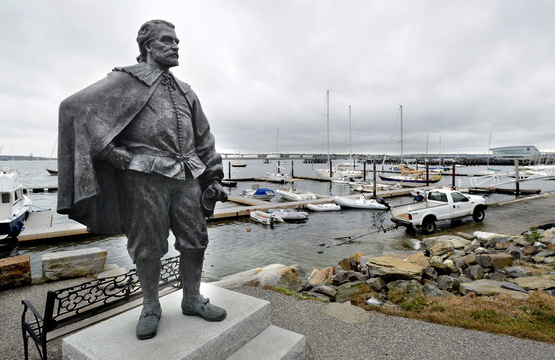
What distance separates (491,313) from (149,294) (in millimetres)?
4921

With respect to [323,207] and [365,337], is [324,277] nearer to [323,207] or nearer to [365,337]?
[365,337]

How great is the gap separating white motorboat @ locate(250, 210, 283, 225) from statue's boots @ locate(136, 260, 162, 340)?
1499 centimetres

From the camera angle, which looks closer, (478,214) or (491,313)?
(491,313)

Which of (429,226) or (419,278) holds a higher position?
(419,278)

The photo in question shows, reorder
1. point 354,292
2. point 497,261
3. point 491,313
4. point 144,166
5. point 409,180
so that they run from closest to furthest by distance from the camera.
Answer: point 144,166 < point 491,313 < point 354,292 < point 497,261 < point 409,180

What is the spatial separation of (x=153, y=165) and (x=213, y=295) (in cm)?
191

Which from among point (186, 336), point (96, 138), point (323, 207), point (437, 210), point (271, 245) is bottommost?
point (271, 245)

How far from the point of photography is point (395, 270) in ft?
22.1

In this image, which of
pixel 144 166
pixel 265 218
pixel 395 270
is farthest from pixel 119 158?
pixel 265 218

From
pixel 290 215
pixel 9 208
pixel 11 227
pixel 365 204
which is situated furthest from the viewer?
pixel 365 204

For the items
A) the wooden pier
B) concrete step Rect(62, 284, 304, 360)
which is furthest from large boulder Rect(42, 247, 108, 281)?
concrete step Rect(62, 284, 304, 360)

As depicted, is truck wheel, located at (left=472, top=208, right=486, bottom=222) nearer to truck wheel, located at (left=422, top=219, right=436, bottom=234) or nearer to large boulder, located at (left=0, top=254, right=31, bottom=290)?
truck wheel, located at (left=422, top=219, right=436, bottom=234)

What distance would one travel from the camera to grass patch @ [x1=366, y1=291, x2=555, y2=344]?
407 cm

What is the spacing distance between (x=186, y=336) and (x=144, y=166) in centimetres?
165
